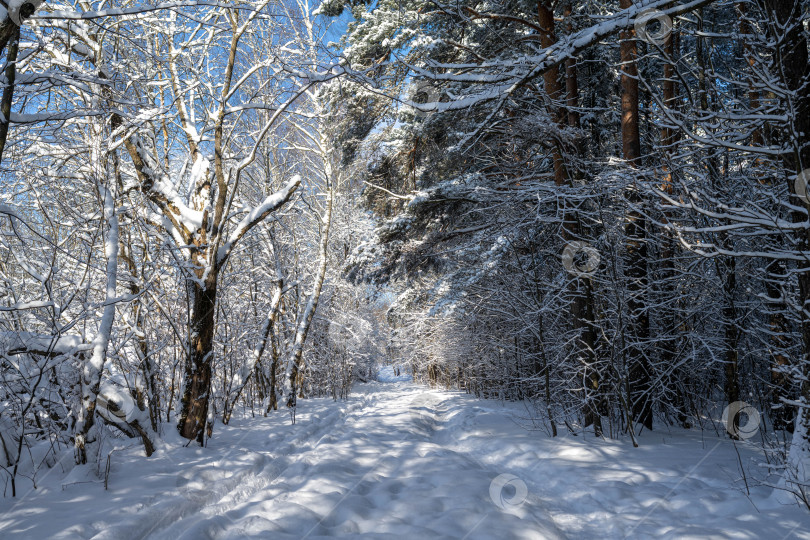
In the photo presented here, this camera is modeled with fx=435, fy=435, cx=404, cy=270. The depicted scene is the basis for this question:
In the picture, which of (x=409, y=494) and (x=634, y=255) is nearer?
(x=409, y=494)

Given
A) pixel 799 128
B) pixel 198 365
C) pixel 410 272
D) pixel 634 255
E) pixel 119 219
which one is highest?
pixel 119 219

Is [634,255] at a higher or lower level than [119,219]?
lower

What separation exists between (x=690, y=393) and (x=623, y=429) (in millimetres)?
2262

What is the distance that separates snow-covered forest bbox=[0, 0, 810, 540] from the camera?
3674 mm

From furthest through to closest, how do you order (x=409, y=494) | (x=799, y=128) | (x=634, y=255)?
(x=634, y=255) → (x=409, y=494) → (x=799, y=128)

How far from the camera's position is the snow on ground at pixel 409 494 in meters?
3.36

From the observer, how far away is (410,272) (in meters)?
10.1

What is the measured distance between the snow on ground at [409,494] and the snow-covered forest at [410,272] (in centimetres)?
4

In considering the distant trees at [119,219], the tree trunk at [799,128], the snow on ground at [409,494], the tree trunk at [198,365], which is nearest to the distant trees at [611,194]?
the tree trunk at [799,128]

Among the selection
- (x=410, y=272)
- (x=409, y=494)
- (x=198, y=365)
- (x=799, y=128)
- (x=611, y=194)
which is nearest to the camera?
(x=799, y=128)

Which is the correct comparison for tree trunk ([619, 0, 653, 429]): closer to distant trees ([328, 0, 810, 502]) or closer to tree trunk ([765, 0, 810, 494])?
distant trees ([328, 0, 810, 502])

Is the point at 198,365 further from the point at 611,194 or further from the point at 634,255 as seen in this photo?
the point at 634,255

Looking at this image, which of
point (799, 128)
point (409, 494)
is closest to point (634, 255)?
point (799, 128)

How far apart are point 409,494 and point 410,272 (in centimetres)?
616
